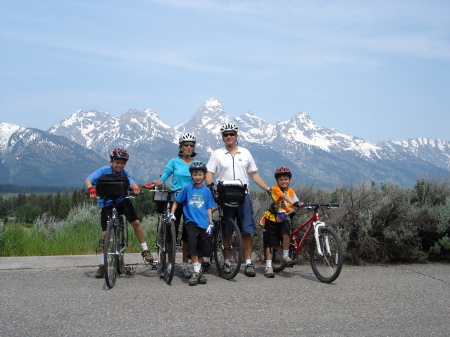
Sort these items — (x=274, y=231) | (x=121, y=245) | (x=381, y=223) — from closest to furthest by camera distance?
(x=121, y=245)
(x=274, y=231)
(x=381, y=223)

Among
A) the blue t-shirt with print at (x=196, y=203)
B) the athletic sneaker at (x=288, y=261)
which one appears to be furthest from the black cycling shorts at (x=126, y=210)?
the athletic sneaker at (x=288, y=261)

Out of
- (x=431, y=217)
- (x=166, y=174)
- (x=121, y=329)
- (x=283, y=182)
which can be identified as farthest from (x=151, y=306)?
(x=431, y=217)

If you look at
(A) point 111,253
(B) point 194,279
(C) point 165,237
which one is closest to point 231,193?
(C) point 165,237

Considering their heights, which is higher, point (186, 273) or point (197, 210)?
point (197, 210)

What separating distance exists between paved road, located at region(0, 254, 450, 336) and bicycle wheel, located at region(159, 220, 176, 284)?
169 millimetres

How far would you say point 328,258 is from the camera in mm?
7059

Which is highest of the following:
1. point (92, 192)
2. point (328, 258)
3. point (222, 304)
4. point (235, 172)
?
point (235, 172)

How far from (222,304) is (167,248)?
78.5 inches

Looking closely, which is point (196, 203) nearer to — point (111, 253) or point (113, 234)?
point (113, 234)

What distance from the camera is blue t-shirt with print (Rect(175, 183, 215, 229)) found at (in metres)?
7.23

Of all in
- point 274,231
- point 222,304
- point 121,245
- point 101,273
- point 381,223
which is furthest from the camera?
point 381,223

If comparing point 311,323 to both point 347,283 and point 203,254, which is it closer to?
point 347,283

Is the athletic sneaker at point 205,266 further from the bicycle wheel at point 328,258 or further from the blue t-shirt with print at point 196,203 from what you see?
the bicycle wheel at point 328,258

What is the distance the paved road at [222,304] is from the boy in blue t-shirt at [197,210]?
0.59 meters
